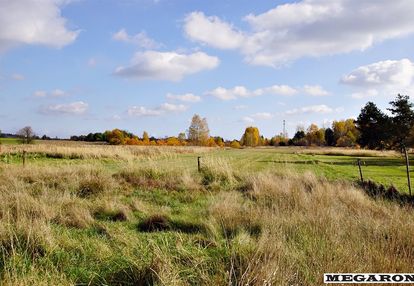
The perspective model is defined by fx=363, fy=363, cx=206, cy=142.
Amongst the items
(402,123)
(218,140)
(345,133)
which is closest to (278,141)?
(218,140)

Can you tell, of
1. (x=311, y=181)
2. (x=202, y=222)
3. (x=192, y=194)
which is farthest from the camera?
(x=311, y=181)

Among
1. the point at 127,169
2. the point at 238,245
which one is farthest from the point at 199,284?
the point at 127,169

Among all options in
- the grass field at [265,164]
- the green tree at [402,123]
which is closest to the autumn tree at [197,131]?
the grass field at [265,164]

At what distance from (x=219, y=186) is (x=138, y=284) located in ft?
33.6

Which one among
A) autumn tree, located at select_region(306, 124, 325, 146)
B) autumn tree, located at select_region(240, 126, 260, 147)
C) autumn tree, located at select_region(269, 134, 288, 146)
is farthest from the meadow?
autumn tree, located at select_region(269, 134, 288, 146)

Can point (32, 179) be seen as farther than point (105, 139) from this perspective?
No

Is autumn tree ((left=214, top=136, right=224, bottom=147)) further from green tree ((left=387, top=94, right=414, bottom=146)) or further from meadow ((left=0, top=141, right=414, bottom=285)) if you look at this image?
meadow ((left=0, top=141, right=414, bottom=285))

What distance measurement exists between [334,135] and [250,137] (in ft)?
103

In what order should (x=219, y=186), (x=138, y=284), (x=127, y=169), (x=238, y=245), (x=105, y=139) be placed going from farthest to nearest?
(x=105, y=139) → (x=127, y=169) → (x=219, y=186) → (x=238, y=245) → (x=138, y=284)

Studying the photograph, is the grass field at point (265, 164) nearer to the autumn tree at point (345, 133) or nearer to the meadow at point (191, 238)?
the meadow at point (191, 238)

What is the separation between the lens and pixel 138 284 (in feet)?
14.7

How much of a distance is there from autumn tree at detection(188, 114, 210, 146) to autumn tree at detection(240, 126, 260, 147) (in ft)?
118

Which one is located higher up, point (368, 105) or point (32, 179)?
point (368, 105)

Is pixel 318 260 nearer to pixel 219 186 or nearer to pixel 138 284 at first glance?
pixel 138 284
